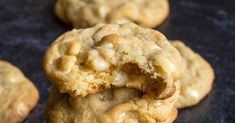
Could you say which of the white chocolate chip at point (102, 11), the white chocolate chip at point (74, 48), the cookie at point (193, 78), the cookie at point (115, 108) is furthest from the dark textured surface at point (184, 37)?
the white chocolate chip at point (74, 48)

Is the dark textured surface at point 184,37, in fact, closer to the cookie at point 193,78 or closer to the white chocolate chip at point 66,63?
the cookie at point 193,78

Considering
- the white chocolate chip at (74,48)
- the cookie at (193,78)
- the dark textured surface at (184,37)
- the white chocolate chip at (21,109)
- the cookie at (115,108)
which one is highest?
the white chocolate chip at (74,48)

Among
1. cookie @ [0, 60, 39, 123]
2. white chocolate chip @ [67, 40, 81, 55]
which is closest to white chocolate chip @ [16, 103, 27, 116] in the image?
cookie @ [0, 60, 39, 123]

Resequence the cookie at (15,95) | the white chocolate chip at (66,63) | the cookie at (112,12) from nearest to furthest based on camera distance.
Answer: the white chocolate chip at (66,63), the cookie at (15,95), the cookie at (112,12)

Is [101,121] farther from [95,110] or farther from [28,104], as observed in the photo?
[28,104]

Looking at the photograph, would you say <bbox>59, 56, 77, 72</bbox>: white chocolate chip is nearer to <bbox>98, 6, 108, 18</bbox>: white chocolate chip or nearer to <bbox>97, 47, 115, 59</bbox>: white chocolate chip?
<bbox>97, 47, 115, 59</bbox>: white chocolate chip
